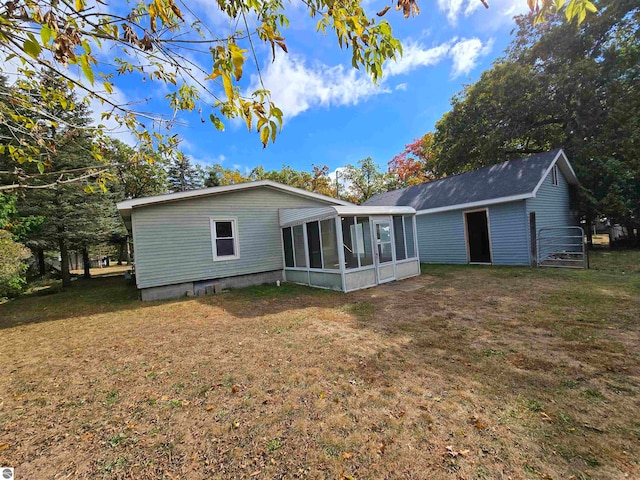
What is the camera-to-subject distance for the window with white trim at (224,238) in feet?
30.0

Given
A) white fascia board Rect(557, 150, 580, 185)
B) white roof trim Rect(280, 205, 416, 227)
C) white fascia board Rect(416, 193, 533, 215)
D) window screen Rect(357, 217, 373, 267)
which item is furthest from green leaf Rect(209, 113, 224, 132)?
white fascia board Rect(557, 150, 580, 185)

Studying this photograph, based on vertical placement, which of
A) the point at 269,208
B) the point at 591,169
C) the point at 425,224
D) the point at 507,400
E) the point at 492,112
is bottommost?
the point at 507,400

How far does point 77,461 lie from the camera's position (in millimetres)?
2127

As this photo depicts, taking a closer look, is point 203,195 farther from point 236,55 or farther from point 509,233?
point 509,233

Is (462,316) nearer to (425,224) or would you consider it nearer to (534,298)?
(534,298)

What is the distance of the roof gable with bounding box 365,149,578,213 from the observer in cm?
1025

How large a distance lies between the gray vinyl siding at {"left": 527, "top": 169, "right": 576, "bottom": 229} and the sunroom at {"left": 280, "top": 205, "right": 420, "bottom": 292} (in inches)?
199

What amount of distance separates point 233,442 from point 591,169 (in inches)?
691

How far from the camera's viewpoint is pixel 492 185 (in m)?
11.4

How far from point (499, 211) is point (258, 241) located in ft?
30.1

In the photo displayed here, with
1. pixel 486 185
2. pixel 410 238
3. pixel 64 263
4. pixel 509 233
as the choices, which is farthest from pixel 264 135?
pixel 64 263

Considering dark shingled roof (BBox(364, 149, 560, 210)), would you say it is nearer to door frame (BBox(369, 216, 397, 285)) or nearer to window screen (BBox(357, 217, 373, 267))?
door frame (BBox(369, 216, 397, 285))

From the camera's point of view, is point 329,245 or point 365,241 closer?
point 329,245

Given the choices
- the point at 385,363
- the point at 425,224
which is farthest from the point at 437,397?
the point at 425,224
